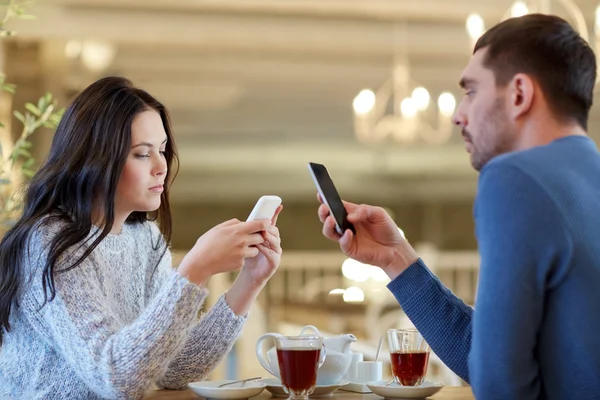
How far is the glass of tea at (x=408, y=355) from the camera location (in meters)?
1.39

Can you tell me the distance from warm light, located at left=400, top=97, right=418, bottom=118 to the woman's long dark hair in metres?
3.74

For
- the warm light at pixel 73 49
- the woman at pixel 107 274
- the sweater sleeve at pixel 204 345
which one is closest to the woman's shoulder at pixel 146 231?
the woman at pixel 107 274

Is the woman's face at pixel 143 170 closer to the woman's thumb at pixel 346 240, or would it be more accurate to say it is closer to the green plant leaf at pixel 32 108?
the woman's thumb at pixel 346 240

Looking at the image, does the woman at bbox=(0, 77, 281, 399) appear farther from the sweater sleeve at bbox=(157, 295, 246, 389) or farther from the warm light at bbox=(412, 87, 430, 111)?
the warm light at bbox=(412, 87, 430, 111)

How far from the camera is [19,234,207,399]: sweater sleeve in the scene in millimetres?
1246

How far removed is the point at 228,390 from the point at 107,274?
0.34m

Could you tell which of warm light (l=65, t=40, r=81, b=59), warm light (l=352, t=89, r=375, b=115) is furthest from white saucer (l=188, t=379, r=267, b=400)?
warm light (l=65, t=40, r=81, b=59)

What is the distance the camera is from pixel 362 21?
6.22m

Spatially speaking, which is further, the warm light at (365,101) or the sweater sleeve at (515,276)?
the warm light at (365,101)

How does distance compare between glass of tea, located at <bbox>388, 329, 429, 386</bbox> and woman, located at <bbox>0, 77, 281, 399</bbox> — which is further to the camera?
glass of tea, located at <bbox>388, 329, 429, 386</bbox>

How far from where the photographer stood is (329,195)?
141 cm

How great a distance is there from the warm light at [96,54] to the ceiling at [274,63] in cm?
10

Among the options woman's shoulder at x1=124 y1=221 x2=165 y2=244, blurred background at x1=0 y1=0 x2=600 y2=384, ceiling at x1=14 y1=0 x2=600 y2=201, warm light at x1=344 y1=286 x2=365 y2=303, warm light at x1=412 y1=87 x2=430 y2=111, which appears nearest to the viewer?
woman's shoulder at x1=124 y1=221 x2=165 y2=244

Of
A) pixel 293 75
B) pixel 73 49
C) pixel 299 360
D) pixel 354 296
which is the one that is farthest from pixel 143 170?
pixel 293 75
